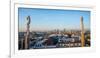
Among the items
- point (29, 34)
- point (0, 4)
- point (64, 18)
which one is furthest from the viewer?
point (64, 18)

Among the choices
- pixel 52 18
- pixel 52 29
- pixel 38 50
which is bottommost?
pixel 38 50

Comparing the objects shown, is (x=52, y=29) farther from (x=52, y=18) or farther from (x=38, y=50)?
(x=38, y=50)

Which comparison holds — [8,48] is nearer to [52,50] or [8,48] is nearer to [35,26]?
[35,26]

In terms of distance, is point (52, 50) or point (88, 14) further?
point (88, 14)

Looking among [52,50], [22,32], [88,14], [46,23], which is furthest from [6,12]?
[88,14]

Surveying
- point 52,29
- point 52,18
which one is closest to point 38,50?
point 52,29
